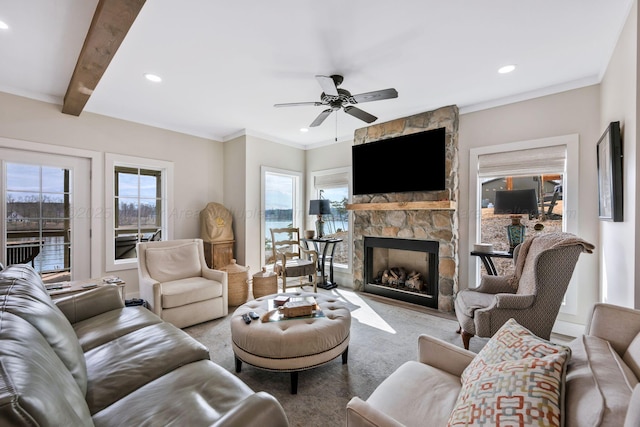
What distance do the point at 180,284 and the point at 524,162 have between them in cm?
415

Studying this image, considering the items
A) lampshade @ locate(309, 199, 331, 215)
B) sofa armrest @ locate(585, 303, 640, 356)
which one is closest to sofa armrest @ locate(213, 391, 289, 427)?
sofa armrest @ locate(585, 303, 640, 356)

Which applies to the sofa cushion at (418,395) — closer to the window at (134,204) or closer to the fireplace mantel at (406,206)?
the fireplace mantel at (406,206)

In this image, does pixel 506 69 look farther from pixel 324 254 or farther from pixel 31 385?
pixel 31 385

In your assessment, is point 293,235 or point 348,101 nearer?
point 348,101

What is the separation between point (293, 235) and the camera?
5.32 meters

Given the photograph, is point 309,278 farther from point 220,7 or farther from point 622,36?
point 622,36

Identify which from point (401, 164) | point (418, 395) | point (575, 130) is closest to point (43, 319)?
point (418, 395)

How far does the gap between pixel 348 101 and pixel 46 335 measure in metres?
2.62

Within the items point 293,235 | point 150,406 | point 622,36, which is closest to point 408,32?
point 622,36

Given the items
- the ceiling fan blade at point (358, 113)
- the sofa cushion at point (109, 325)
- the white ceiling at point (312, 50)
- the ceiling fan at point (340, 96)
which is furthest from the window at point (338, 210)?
the sofa cushion at point (109, 325)

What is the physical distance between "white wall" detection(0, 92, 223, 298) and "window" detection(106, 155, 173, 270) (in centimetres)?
10

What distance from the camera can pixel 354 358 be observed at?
2.38 meters

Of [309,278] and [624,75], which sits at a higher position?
[624,75]

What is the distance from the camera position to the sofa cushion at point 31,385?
1.82ft
